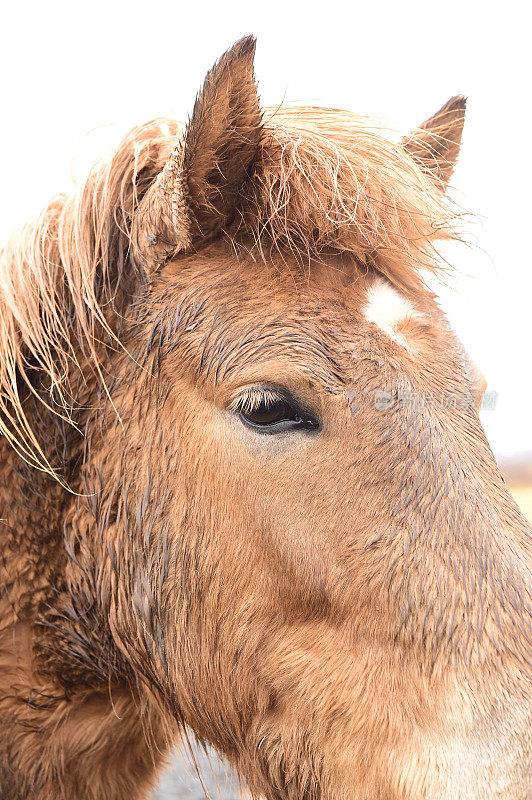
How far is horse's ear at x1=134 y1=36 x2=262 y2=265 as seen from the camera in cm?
180

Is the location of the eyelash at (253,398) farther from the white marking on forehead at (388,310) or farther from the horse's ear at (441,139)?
the horse's ear at (441,139)

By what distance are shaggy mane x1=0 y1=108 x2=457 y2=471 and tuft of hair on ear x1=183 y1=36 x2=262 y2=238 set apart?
7 centimetres

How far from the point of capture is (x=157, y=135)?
2379 mm

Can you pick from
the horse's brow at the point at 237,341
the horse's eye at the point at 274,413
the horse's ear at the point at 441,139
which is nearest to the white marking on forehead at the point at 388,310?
the horse's brow at the point at 237,341

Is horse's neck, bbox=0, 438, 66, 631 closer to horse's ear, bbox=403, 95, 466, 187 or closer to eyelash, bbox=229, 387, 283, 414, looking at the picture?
eyelash, bbox=229, 387, 283, 414

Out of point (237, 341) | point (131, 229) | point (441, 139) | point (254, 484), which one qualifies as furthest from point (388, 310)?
point (441, 139)

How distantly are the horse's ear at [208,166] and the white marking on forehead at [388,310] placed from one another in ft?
1.58

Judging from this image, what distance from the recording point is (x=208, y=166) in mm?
1937

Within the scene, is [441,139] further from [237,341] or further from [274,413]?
[274,413]

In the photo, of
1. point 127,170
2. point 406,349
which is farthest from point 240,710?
point 127,170

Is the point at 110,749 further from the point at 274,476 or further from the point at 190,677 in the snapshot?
the point at 274,476

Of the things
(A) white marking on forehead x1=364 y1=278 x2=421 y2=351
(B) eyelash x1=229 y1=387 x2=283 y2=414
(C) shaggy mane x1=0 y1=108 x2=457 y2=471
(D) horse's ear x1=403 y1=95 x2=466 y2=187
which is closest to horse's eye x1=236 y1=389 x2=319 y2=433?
(B) eyelash x1=229 y1=387 x2=283 y2=414

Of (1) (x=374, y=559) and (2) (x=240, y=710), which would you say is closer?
(1) (x=374, y=559)

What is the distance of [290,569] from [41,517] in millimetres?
819
